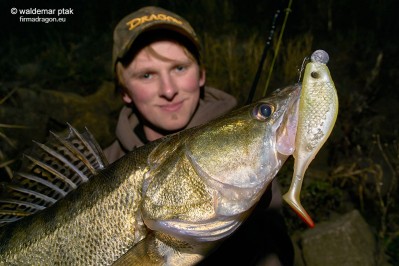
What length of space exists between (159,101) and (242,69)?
407 centimetres

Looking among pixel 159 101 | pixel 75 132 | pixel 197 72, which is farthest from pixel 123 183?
pixel 197 72

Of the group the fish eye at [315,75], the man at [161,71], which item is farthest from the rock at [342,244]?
the fish eye at [315,75]

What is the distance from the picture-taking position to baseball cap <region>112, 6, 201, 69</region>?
283 centimetres

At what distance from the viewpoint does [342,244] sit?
12.2 ft

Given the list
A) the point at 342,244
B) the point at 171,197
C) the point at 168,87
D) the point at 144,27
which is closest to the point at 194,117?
the point at 168,87

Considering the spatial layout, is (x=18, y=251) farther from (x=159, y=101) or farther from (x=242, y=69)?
(x=242, y=69)

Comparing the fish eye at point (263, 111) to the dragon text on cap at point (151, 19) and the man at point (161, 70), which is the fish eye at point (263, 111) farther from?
the dragon text on cap at point (151, 19)

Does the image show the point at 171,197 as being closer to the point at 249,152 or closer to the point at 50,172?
the point at 249,152

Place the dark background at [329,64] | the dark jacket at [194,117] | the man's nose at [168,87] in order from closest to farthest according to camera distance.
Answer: the man's nose at [168,87] → the dark jacket at [194,117] → the dark background at [329,64]

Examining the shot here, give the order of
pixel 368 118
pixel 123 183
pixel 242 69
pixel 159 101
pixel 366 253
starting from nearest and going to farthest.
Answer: pixel 123 183
pixel 159 101
pixel 366 253
pixel 368 118
pixel 242 69

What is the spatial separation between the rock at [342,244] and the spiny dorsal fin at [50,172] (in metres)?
2.72

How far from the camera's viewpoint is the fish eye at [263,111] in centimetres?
150

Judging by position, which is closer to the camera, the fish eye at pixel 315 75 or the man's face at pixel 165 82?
the fish eye at pixel 315 75

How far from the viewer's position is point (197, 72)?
296cm
